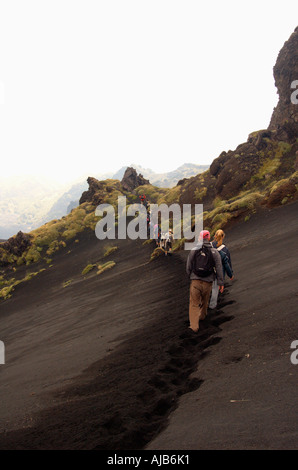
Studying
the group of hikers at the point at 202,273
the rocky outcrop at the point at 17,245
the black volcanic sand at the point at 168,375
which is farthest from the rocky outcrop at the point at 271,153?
the rocky outcrop at the point at 17,245

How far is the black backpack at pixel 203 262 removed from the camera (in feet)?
22.0

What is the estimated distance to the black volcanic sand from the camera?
3352 mm

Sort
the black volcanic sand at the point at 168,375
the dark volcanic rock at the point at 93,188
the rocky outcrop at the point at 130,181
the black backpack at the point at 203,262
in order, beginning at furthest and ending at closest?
1. the rocky outcrop at the point at 130,181
2. the dark volcanic rock at the point at 93,188
3. the black backpack at the point at 203,262
4. the black volcanic sand at the point at 168,375

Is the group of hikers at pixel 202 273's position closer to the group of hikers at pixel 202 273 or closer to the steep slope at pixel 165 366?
the group of hikers at pixel 202 273

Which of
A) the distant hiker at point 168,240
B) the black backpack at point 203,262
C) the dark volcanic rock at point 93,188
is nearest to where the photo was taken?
the black backpack at point 203,262

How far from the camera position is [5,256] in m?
45.2

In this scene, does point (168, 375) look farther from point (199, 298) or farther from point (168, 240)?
point (168, 240)

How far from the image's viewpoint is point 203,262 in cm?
672

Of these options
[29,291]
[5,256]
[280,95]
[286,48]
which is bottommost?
[29,291]

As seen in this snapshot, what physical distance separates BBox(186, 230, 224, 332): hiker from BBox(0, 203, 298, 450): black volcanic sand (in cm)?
34

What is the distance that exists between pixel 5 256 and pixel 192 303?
44606 mm

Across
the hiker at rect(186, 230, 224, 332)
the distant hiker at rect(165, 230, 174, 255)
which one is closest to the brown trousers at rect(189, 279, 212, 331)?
the hiker at rect(186, 230, 224, 332)
